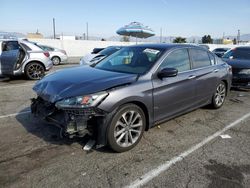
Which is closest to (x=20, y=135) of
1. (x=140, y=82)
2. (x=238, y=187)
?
(x=140, y=82)

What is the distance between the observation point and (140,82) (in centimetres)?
378

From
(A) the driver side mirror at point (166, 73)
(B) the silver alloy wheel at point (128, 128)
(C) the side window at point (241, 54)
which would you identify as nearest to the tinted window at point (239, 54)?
(C) the side window at point (241, 54)

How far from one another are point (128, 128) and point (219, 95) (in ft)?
10.6

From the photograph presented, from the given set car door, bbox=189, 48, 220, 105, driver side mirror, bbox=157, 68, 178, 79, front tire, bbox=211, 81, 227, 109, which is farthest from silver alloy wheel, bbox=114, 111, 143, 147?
front tire, bbox=211, 81, 227, 109

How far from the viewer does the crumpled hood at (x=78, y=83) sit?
11.2ft

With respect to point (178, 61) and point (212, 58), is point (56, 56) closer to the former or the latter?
point (212, 58)

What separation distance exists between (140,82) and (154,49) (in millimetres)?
1071

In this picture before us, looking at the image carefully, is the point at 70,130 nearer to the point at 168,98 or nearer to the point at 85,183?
the point at 85,183

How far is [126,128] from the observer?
144 inches

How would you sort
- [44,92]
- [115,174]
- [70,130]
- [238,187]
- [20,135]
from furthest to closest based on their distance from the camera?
1. [20,135]
2. [44,92]
3. [70,130]
4. [115,174]
5. [238,187]

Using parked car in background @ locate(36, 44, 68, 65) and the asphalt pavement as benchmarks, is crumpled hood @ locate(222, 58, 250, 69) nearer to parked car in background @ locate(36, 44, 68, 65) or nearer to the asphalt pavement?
the asphalt pavement

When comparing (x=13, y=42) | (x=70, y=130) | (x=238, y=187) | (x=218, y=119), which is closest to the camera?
(x=238, y=187)

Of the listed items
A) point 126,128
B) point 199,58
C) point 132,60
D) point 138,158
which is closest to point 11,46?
point 132,60

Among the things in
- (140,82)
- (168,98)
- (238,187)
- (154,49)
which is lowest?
(238,187)
